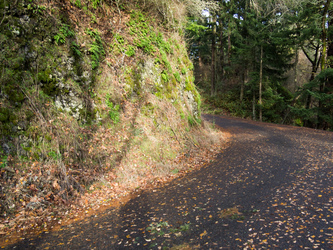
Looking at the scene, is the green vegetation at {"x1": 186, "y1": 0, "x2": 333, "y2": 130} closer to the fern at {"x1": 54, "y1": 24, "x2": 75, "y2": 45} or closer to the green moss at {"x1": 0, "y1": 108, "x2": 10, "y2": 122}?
the fern at {"x1": 54, "y1": 24, "x2": 75, "y2": 45}

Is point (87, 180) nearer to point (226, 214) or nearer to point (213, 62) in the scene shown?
point (226, 214)

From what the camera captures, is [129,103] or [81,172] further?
[129,103]

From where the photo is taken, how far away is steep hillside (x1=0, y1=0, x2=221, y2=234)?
17.1 ft

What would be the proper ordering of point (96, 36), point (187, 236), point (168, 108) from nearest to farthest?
point (187, 236)
point (96, 36)
point (168, 108)

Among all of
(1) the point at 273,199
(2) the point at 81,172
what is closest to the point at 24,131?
(2) the point at 81,172

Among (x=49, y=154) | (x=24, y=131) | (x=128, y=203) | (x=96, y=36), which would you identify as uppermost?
(x=96, y=36)

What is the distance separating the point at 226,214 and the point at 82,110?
206 inches

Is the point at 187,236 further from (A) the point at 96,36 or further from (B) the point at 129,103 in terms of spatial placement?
(A) the point at 96,36

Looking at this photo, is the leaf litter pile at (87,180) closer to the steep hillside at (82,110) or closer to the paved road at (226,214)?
the steep hillside at (82,110)

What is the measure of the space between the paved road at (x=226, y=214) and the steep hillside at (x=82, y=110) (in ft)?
3.25

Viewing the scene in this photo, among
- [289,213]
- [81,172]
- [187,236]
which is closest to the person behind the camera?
[187,236]

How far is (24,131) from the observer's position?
216 inches

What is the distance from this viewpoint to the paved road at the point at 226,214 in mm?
3738

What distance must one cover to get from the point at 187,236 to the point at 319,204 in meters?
3.12
